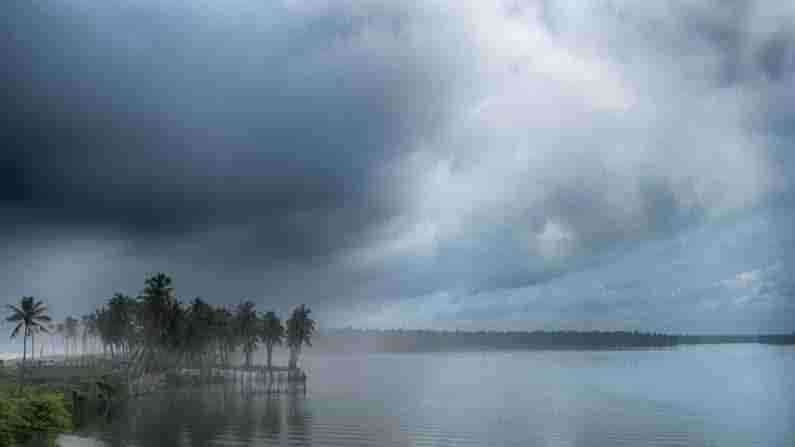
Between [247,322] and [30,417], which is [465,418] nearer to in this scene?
Answer: [30,417]

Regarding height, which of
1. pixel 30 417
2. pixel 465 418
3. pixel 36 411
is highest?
pixel 36 411

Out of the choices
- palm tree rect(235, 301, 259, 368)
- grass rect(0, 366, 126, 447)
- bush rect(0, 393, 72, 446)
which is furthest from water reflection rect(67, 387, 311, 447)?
palm tree rect(235, 301, 259, 368)

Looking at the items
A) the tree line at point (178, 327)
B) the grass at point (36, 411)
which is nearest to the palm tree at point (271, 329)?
the tree line at point (178, 327)

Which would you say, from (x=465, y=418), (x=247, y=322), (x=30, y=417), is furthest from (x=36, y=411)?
(x=247, y=322)

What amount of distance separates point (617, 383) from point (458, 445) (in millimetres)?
98165

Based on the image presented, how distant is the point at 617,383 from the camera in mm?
160500

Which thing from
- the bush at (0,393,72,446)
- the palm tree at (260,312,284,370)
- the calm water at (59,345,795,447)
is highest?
the palm tree at (260,312,284,370)

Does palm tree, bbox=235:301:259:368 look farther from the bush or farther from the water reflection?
the bush

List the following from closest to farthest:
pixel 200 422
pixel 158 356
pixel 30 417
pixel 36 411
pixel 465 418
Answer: pixel 30 417 → pixel 36 411 → pixel 200 422 → pixel 465 418 → pixel 158 356

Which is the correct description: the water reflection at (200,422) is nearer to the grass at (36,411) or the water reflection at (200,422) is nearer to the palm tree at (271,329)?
the grass at (36,411)

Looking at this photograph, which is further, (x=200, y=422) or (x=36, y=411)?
(x=200, y=422)

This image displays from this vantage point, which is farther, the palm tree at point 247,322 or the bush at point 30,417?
the palm tree at point 247,322

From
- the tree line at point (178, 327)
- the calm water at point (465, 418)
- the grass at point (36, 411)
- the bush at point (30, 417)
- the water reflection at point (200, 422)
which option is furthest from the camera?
the tree line at point (178, 327)

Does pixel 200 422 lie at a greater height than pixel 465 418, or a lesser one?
greater
